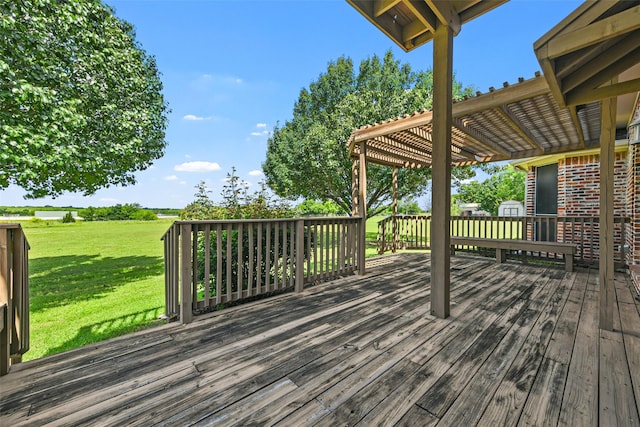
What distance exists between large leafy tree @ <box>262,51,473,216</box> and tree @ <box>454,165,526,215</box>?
2232cm

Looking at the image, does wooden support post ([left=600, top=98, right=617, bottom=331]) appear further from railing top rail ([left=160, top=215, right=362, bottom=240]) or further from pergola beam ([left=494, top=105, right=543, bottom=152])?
railing top rail ([left=160, top=215, right=362, bottom=240])

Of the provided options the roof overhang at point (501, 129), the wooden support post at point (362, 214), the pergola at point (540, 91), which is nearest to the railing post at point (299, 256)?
the wooden support post at point (362, 214)

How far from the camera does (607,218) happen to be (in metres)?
2.28

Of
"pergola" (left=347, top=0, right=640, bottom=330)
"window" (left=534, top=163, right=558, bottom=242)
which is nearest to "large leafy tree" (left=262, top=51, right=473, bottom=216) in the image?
"window" (left=534, top=163, right=558, bottom=242)

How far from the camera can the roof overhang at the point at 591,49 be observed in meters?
1.43

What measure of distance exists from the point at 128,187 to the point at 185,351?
25.1ft

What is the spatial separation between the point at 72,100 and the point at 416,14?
6107 mm

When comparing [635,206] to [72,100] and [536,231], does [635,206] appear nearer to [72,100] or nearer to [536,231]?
[536,231]

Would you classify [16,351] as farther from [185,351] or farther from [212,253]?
[212,253]

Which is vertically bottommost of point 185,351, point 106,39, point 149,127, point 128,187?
point 185,351

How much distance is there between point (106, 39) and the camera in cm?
606

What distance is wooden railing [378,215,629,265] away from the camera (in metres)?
4.96

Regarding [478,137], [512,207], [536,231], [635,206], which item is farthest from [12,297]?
[512,207]

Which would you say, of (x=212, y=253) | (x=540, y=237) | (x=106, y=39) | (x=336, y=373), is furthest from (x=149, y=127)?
(x=540, y=237)
